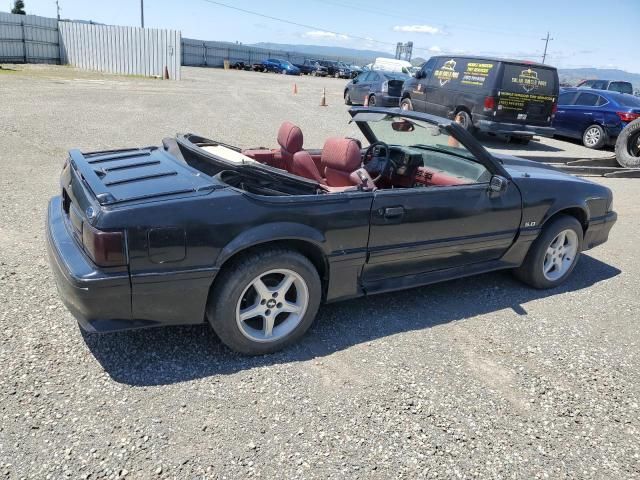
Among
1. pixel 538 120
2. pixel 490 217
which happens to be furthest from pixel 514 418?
pixel 538 120

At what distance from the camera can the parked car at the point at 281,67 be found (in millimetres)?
43875

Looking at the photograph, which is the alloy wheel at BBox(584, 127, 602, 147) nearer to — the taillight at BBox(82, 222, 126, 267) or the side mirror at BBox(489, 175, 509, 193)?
the side mirror at BBox(489, 175, 509, 193)

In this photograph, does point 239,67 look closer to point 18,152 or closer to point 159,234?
point 18,152

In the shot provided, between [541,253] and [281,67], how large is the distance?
4276 cm

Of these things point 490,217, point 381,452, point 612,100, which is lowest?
point 381,452

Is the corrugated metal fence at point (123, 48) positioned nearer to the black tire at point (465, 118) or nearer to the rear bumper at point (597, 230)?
the black tire at point (465, 118)

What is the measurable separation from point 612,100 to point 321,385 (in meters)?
13.0

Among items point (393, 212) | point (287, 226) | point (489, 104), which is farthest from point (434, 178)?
point (489, 104)

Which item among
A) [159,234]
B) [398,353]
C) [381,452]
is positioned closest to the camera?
A: [381,452]

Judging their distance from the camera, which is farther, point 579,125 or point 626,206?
point 579,125

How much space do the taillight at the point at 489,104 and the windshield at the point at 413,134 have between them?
789cm

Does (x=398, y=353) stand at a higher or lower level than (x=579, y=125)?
lower

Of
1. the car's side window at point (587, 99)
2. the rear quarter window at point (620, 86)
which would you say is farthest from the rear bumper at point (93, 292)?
the rear quarter window at point (620, 86)

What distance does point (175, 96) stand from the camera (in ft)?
56.1
